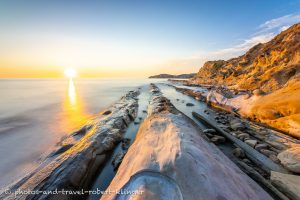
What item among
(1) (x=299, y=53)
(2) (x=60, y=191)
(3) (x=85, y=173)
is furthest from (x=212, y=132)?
(1) (x=299, y=53)

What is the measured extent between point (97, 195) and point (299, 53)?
27119mm

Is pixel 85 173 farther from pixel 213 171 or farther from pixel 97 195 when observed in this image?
pixel 213 171

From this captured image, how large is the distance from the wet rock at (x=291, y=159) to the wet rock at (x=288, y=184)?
69 centimetres

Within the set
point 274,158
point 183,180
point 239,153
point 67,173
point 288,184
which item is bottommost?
point 239,153

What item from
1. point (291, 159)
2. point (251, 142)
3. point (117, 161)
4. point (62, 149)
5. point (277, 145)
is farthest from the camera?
point (62, 149)

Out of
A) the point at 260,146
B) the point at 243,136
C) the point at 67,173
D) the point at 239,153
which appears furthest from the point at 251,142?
the point at 67,173

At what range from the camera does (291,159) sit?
4.55 m

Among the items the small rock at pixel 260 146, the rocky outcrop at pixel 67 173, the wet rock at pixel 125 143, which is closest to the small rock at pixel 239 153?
the small rock at pixel 260 146

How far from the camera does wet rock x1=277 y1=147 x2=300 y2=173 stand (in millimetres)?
4281

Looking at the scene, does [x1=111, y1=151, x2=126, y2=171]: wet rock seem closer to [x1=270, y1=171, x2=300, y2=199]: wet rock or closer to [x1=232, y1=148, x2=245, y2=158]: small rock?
[x1=232, y1=148, x2=245, y2=158]: small rock

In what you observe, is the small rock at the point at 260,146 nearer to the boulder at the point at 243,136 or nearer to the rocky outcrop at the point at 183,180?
the boulder at the point at 243,136

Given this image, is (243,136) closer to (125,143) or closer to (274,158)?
(274,158)

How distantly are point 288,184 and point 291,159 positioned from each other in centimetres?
145

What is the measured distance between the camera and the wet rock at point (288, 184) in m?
3.29
